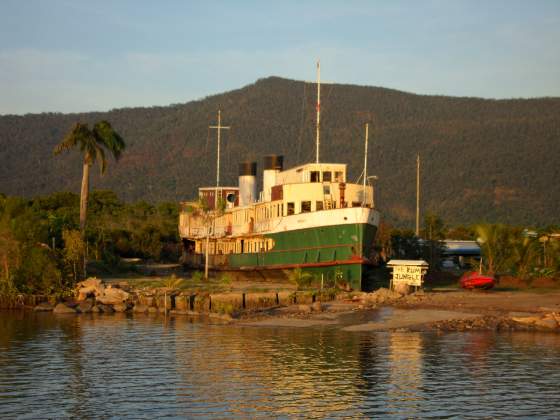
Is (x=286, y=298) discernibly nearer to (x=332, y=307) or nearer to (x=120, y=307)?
(x=332, y=307)

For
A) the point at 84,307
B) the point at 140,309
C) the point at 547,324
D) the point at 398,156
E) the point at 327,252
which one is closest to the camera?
the point at 547,324

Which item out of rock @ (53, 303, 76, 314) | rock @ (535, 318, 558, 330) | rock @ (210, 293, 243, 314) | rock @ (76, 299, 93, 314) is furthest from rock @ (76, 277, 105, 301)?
rock @ (535, 318, 558, 330)

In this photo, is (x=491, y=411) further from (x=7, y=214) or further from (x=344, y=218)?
(x=7, y=214)

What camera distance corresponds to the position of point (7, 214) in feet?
167

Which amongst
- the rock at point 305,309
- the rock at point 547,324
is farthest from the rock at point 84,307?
the rock at point 547,324

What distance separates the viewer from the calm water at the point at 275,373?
72.2 ft

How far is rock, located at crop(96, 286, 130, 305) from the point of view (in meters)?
46.2

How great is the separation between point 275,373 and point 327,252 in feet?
74.2

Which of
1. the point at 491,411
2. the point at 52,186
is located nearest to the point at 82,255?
the point at 491,411

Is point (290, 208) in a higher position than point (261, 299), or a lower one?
higher

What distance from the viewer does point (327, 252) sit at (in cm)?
4862

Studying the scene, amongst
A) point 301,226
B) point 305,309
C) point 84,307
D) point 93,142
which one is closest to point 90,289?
point 84,307

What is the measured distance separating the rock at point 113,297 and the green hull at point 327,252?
400 inches

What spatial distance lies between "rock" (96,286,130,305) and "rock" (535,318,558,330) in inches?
839
